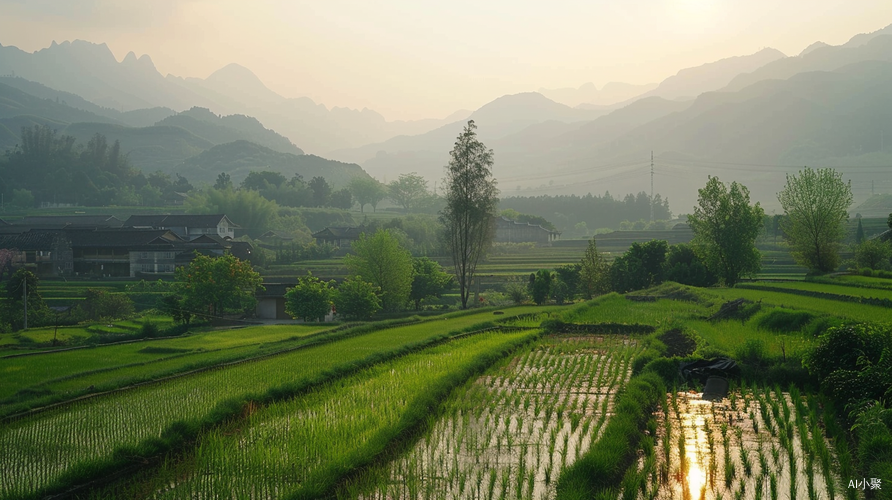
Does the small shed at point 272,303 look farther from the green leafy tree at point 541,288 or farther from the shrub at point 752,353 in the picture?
the shrub at point 752,353

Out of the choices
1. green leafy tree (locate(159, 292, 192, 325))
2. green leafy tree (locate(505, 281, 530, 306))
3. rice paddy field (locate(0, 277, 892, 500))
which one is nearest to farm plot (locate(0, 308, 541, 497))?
rice paddy field (locate(0, 277, 892, 500))

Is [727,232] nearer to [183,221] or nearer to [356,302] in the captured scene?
[356,302]

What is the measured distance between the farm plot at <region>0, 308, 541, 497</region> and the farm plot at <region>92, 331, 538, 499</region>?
0.77 metres

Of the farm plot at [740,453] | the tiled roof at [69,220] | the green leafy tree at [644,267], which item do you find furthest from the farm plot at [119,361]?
the tiled roof at [69,220]

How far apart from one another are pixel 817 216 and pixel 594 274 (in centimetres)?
1353

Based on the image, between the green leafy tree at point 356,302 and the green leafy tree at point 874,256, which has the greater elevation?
the green leafy tree at point 874,256

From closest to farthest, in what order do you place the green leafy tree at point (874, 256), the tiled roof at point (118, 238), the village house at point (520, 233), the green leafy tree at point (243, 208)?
1. the green leafy tree at point (874, 256)
2. the tiled roof at point (118, 238)
3. the green leafy tree at point (243, 208)
4. the village house at point (520, 233)

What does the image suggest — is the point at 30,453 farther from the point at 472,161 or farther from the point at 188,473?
the point at 472,161

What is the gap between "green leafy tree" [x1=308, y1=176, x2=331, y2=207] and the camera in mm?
140625

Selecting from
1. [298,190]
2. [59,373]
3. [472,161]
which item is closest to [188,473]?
[59,373]

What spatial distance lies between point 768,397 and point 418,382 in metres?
7.21

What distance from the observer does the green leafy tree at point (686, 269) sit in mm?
40625

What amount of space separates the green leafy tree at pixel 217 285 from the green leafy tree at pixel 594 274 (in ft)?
71.7

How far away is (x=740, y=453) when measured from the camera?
983 centimetres
